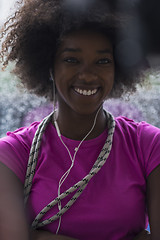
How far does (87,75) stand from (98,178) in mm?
378

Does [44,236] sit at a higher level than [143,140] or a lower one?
lower

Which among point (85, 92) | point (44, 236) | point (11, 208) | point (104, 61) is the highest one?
point (104, 61)

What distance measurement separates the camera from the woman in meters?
1.18

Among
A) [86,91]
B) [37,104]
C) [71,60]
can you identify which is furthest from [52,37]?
[37,104]

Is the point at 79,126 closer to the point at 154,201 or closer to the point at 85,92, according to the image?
the point at 85,92

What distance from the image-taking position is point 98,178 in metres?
1.24

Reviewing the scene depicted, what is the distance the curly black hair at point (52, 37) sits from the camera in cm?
122

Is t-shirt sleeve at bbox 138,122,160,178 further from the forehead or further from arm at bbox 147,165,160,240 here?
the forehead

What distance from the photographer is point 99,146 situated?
1334 mm

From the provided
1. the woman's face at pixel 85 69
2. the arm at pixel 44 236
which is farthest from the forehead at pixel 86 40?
the arm at pixel 44 236

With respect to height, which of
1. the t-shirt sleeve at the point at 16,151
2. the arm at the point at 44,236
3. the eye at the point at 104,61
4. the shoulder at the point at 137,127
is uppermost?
the eye at the point at 104,61

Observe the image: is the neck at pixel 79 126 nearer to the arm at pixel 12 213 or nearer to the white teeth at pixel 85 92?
the white teeth at pixel 85 92

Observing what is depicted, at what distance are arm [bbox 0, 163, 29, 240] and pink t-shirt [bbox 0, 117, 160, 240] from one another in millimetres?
37

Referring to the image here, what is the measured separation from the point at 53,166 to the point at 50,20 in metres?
0.55
